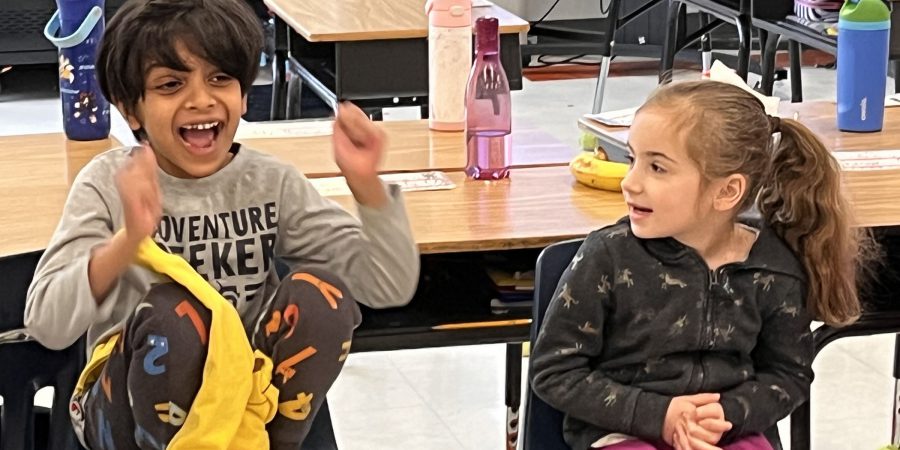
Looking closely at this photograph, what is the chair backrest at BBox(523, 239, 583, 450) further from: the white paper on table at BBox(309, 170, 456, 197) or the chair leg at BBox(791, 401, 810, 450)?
Result: the chair leg at BBox(791, 401, 810, 450)

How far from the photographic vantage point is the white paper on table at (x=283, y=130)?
2.76 m

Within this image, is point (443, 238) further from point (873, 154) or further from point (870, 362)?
point (870, 362)

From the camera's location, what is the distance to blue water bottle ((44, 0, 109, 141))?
2684mm

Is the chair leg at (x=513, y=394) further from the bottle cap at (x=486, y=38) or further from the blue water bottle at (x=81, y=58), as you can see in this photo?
the blue water bottle at (x=81, y=58)

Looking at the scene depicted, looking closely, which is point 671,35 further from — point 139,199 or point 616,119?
point 139,199

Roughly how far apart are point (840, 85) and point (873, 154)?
0.25 m

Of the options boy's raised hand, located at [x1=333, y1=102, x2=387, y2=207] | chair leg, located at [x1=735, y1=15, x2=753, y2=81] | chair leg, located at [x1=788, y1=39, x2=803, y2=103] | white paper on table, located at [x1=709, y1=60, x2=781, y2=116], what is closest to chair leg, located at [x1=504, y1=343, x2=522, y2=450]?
white paper on table, located at [x1=709, y1=60, x2=781, y2=116]

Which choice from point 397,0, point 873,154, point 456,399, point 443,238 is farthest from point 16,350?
point 397,0

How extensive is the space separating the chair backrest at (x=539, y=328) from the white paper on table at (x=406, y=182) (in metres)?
0.47

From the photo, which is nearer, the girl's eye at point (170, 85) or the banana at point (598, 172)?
the girl's eye at point (170, 85)

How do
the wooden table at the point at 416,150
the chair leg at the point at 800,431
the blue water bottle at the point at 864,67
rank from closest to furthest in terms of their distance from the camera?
the chair leg at the point at 800,431
the wooden table at the point at 416,150
the blue water bottle at the point at 864,67

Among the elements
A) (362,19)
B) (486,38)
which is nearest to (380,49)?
(362,19)

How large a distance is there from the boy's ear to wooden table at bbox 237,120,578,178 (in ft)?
2.16

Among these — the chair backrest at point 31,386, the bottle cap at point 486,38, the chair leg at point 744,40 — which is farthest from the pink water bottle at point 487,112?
the chair leg at point 744,40
